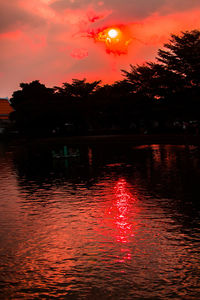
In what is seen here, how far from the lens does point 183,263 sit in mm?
5938

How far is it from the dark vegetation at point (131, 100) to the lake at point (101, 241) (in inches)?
1633

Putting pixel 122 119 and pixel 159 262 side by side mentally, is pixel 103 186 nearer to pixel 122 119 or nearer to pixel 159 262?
pixel 159 262

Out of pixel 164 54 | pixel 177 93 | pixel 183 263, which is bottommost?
pixel 183 263

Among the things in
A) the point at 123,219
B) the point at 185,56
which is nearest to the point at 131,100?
the point at 185,56

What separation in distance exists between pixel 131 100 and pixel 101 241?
6285 centimetres

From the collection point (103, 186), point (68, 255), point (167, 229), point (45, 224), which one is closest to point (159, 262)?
point (68, 255)

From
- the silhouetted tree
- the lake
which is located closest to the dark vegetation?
the silhouetted tree

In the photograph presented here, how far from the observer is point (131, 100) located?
69125 millimetres

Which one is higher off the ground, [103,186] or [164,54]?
[164,54]

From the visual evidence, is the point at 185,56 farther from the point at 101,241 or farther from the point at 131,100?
the point at 101,241

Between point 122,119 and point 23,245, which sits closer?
point 23,245

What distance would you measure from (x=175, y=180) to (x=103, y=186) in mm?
2562

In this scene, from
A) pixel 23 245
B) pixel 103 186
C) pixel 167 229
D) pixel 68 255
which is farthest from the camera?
pixel 103 186

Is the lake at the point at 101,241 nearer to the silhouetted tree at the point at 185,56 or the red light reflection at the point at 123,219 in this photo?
the red light reflection at the point at 123,219
